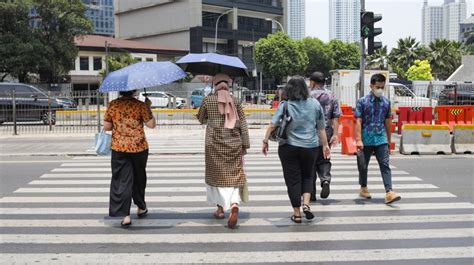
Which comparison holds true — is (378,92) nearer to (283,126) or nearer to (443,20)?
(283,126)

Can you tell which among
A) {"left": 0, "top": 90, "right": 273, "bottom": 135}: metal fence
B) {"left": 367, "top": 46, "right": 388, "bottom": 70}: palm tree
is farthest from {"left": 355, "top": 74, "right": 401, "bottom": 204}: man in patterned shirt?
{"left": 367, "top": 46, "right": 388, "bottom": 70}: palm tree

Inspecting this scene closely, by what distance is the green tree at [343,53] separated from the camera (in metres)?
77.6

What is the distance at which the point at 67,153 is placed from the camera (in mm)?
13727

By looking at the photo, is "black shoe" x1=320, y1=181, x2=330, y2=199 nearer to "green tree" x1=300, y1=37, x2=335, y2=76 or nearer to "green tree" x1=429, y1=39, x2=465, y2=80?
"green tree" x1=429, y1=39, x2=465, y2=80

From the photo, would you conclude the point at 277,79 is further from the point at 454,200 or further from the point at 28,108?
the point at 454,200

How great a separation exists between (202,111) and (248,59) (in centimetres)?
7043

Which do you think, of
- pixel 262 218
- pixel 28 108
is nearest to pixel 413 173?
pixel 262 218

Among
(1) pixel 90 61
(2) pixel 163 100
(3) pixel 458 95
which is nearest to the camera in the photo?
(3) pixel 458 95

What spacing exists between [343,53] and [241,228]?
74.1 meters

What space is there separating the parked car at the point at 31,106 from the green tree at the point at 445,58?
4859 cm

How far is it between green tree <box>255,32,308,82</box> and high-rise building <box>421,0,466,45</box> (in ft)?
374

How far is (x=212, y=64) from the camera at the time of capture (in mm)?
6824

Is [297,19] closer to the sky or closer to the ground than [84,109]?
closer to the sky

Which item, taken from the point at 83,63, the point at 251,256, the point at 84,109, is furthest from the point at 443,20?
the point at 251,256
